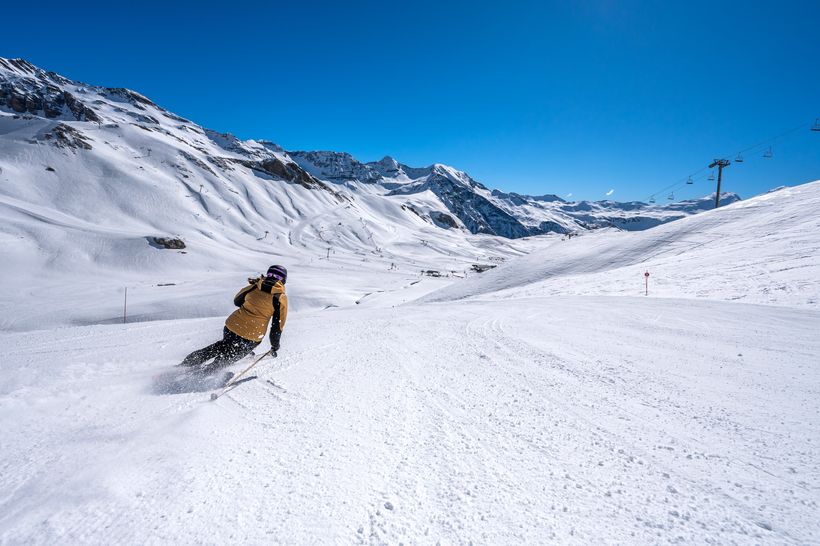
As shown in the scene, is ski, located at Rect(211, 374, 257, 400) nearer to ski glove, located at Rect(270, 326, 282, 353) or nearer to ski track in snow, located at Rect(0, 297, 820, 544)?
ski track in snow, located at Rect(0, 297, 820, 544)

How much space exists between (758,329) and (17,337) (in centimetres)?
1685

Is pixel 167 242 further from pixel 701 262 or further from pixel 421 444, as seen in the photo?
pixel 701 262

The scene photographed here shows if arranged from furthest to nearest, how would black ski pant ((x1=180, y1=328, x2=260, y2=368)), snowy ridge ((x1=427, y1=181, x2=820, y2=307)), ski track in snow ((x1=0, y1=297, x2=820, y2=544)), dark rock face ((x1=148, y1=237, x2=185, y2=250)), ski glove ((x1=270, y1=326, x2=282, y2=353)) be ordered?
dark rock face ((x1=148, y1=237, x2=185, y2=250)) < snowy ridge ((x1=427, y1=181, x2=820, y2=307)) < ski glove ((x1=270, y1=326, x2=282, y2=353)) < black ski pant ((x1=180, y1=328, x2=260, y2=368)) < ski track in snow ((x1=0, y1=297, x2=820, y2=544))

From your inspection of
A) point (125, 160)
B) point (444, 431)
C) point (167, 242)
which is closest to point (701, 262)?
point (444, 431)

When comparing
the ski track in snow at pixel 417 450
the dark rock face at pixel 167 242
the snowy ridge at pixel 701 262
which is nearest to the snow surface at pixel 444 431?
the ski track in snow at pixel 417 450

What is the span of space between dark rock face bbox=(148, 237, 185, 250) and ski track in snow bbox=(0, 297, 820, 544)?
5994cm

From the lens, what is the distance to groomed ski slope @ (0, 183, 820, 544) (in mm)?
2205

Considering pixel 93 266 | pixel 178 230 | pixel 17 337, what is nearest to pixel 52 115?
pixel 178 230

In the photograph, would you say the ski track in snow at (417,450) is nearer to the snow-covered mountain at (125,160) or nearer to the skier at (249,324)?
the skier at (249,324)

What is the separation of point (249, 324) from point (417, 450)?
3.66 m

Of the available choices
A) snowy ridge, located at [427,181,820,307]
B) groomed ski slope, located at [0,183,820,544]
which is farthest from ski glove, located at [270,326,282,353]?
snowy ridge, located at [427,181,820,307]

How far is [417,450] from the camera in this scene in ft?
10.2

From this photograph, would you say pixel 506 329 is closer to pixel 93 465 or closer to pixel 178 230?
pixel 93 465

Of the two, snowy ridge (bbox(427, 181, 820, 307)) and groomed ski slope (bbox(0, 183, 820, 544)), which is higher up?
snowy ridge (bbox(427, 181, 820, 307))
